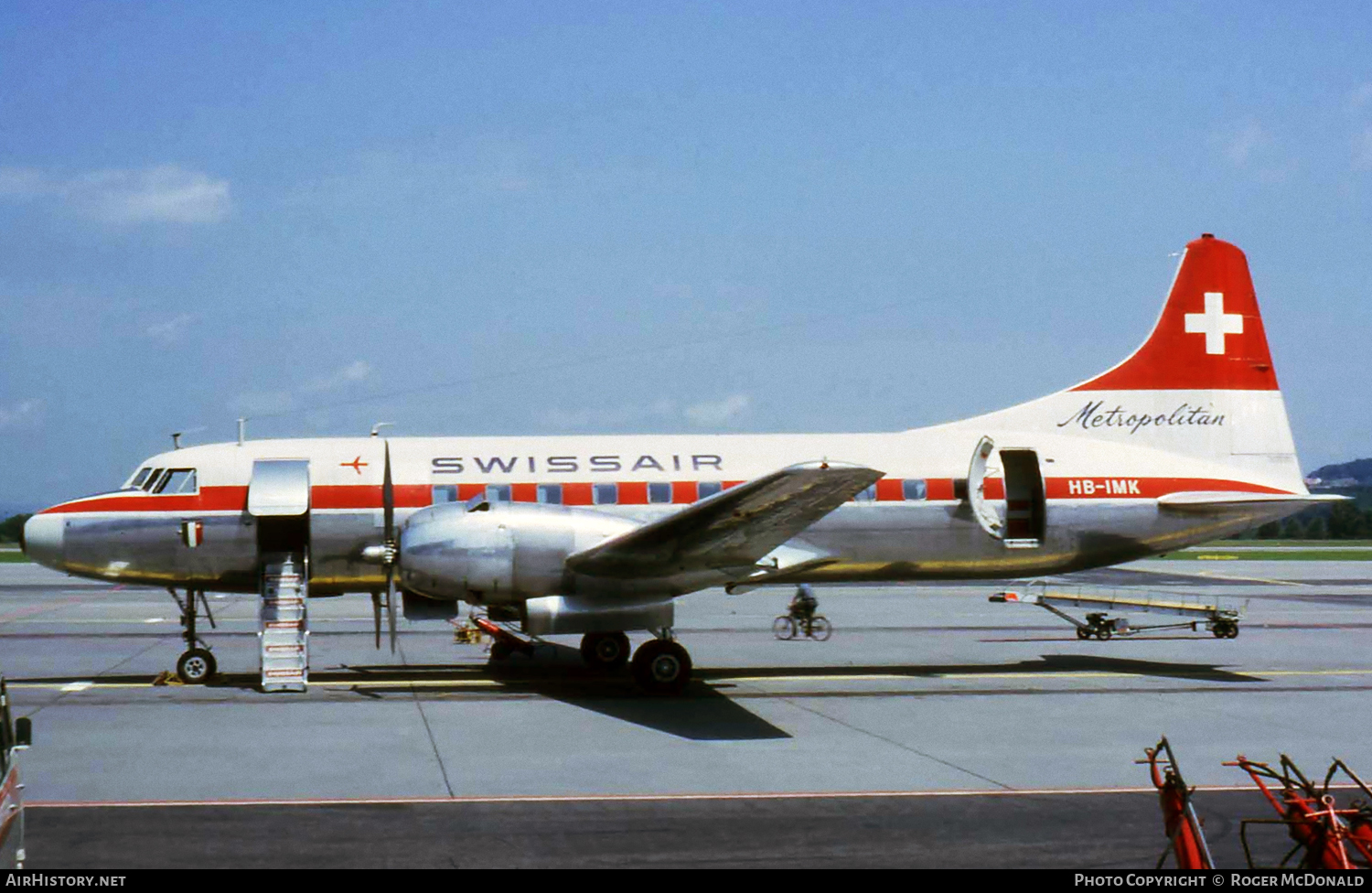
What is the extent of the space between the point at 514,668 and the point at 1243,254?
52.9ft

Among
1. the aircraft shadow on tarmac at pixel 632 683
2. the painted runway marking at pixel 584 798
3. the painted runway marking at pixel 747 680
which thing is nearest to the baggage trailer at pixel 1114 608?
the aircraft shadow on tarmac at pixel 632 683

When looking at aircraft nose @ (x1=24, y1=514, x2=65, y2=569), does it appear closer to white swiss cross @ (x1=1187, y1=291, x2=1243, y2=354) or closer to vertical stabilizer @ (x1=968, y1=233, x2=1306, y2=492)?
vertical stabilizer @ (x1=968, y1=233, x2=1306, y2=492)

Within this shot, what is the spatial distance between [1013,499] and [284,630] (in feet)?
41.8

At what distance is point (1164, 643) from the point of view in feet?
91.6

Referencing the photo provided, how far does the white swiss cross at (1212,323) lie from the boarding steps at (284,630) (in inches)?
678

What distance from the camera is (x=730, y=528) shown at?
18047 mm

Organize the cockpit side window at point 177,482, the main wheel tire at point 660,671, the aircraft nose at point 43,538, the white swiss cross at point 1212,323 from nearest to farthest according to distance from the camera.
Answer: the main wheel tire at point 660,671 → the aircraft nose at point 43,538 → the cockpit side window at point 177,482 → the white swiss cross at point 1212,323

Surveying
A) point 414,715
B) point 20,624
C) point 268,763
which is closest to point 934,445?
point 414,715

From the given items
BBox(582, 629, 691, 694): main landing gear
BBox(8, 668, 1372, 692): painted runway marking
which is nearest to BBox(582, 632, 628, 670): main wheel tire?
BBox(8, 668, 1372, 692): painted runway marking

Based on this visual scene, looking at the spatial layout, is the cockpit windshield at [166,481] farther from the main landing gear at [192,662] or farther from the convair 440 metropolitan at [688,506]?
the main landing gear at [192,662]

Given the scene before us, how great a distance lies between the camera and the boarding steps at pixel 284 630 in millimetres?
19734

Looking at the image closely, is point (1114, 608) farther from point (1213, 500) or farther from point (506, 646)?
point (506, 646)

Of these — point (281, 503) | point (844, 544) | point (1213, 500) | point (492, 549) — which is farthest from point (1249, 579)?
point (281, 503)

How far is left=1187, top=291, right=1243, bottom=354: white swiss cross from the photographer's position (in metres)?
24.5
